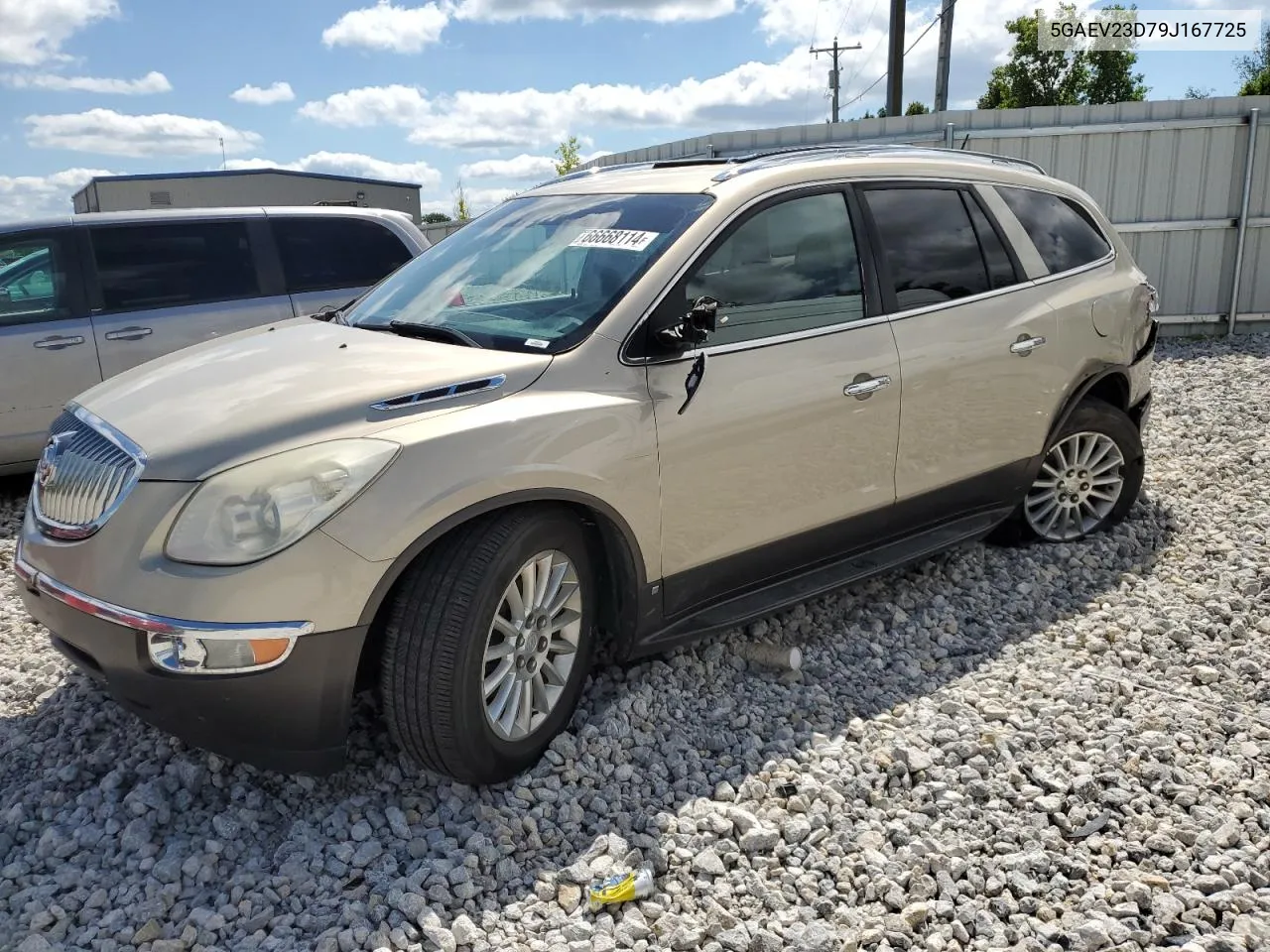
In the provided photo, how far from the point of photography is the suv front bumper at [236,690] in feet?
8.86

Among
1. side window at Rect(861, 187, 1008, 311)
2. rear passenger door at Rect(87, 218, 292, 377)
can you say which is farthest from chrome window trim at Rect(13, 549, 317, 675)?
rear passenger door at Rect(87, 218, 292, 377)

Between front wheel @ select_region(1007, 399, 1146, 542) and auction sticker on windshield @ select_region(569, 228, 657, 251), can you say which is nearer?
auction sticker on windshield @ select_region(569, 228, 657, 251)

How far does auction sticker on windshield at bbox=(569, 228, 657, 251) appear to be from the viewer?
3.55m

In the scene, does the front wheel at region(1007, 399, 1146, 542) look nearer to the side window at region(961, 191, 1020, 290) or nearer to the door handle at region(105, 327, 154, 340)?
the side window at region(961, 191, 1020, 290)

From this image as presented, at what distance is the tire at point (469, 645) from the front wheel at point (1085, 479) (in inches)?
111

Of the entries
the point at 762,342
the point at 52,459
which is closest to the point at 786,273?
the point at 762,342

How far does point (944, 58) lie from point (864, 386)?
2038 cm

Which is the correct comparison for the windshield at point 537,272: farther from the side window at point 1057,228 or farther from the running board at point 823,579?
the side window at point 1057,228

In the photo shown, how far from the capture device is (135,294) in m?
6.68

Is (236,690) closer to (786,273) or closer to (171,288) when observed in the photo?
(786,273)

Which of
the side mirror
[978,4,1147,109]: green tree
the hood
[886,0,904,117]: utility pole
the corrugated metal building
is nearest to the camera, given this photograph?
the hood

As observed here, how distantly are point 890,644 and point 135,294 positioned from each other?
17.3ft

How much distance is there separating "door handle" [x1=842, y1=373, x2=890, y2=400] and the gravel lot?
1.02 m

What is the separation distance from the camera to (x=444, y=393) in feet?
9.90
